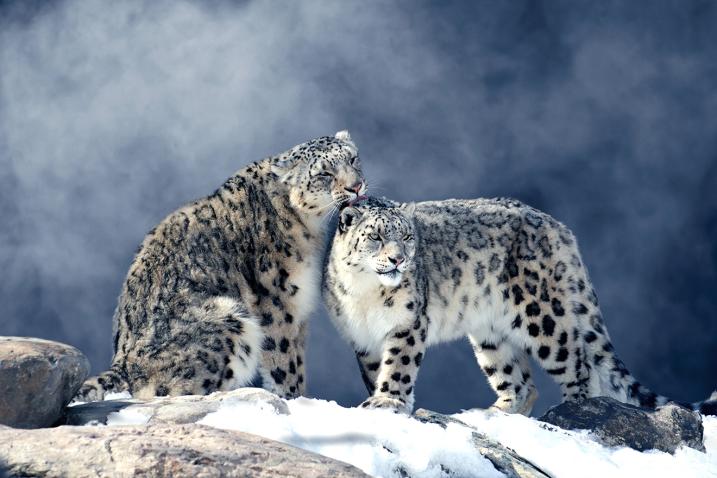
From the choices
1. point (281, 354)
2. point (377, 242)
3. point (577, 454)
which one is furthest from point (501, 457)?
point (281, 354)

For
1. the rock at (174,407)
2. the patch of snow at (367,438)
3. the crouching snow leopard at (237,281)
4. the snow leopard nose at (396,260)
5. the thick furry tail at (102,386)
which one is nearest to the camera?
the patch of snow at (367,438)

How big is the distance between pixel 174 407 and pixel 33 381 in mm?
850

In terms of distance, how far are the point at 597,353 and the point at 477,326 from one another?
46.6 inches

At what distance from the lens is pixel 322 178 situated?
9.41 meters

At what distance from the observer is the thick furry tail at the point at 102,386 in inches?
297

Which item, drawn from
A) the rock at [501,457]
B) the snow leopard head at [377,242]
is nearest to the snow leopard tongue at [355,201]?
the snow leopard head at [377,242]

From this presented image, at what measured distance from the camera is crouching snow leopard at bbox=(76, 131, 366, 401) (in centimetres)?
841

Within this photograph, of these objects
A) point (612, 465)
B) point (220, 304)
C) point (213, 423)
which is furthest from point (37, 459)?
point (612, 465)

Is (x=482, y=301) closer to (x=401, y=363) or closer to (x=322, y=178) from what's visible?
(x=401, y=363)

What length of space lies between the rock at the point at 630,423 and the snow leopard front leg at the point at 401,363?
3.85 feet

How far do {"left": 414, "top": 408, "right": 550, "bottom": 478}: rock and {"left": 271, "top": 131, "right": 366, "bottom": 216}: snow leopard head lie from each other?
9.13 ft

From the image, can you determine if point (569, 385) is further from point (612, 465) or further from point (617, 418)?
point (612, 465)

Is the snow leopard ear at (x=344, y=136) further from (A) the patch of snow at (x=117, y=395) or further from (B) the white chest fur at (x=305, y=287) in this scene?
(A) the patch of snow at (x=117, y=395)

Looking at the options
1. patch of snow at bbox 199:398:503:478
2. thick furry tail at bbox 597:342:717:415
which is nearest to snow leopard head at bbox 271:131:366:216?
thick furry tail at bbox 597:342:717:415
